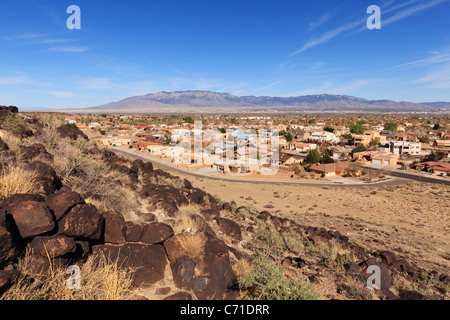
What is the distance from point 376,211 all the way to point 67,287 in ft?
81.2

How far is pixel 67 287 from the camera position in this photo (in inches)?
139

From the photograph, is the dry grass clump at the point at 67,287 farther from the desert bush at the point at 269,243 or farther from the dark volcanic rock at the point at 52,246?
the desert bush at the point at 269,243

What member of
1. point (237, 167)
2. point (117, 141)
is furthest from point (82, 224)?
point (117, 141)

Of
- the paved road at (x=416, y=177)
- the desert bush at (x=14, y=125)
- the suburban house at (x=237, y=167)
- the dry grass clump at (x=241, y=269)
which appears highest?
the desert bush at (x=14, y=125)

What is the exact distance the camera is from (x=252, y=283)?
14.9 feet

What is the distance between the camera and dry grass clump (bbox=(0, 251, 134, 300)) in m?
3.16

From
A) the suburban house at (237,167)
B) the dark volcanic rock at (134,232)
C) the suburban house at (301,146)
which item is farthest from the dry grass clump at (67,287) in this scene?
the suburban house at (301,146)

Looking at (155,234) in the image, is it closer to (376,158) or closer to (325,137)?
(376,158)

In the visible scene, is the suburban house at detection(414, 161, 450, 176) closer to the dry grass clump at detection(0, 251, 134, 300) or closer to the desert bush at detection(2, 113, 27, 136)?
the dry grass clump at detection(0, 251, 134, 300)

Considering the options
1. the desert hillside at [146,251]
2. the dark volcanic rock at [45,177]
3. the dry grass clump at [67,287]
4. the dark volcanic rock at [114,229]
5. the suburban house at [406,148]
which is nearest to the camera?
the dry grass clump at [67,287]

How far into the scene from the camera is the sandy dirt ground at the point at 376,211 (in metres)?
13.8

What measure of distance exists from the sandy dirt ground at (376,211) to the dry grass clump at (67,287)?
12758 millimetres

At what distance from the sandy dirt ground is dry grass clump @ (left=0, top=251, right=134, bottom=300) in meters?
12.8
